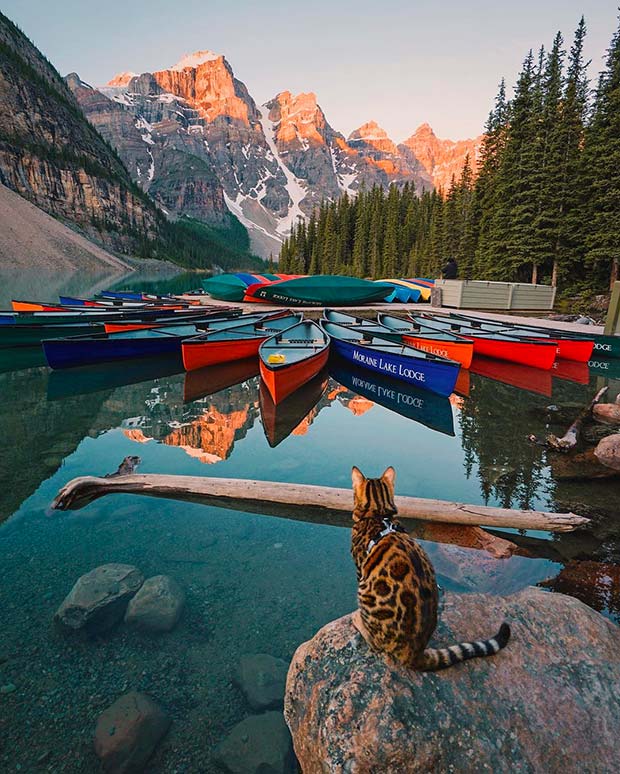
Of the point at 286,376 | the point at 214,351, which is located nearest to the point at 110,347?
the point at 214,351

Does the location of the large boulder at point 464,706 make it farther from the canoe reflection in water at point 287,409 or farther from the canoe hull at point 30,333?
the canoe hull at point 30,333

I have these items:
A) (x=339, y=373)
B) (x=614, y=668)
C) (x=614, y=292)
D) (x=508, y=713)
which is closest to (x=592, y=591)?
(x=614, y=668)

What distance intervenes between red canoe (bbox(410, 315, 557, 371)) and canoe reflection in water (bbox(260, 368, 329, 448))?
24.0ft

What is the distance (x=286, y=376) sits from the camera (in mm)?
11477

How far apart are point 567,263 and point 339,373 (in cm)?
2501

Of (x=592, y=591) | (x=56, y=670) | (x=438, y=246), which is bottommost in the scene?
(x=56, y=670)

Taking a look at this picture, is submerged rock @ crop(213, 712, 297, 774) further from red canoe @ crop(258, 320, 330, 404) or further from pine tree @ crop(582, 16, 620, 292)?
pine tree @ crop(582, 16, 620, 292)

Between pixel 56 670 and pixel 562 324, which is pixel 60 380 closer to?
pixel 56 670

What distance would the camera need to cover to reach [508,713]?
265cm

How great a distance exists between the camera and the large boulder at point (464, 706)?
8.07 feet

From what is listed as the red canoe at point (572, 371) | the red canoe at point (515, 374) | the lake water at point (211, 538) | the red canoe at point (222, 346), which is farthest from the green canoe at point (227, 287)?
the red canoe at point (572, 371)

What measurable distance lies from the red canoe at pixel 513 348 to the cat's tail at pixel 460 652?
49.0ft

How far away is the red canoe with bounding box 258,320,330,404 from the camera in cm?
1134

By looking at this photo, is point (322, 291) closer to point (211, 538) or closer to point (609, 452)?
point (609, 452)
